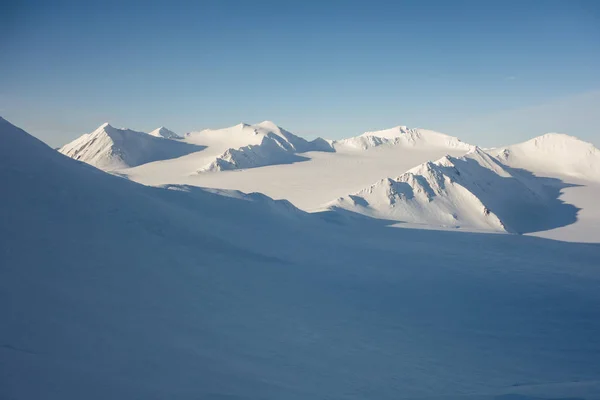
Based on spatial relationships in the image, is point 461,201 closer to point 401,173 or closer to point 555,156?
point 401,173

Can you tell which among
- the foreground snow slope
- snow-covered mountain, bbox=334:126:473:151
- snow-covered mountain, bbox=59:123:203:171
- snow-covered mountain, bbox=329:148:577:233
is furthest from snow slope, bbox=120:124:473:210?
the foreground snow slope

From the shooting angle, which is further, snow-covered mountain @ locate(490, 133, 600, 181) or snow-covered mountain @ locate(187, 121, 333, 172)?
snow-covered mountain @ locate(187, 121, 333, 172)

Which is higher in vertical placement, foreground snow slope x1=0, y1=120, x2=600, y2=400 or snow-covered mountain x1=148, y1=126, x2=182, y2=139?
snow-covered mountain x1=148, y1=126, x2=182, y2=139

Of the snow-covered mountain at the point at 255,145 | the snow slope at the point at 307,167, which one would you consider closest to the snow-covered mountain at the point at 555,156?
the snow slope at the point at 307,167

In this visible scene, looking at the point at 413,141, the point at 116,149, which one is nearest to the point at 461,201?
the point at 116,149

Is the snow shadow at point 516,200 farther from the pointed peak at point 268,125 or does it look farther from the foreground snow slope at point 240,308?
the pointed peak at point 268,125

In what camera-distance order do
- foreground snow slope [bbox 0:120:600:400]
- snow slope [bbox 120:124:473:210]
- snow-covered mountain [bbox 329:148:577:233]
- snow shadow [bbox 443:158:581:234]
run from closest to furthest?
foreground snow slope [bbox 0:120:600:400] < snow-covered mountain [bbox 329:148:577:233] < snow shadow [bbox 443:158:581:234] < snow slope [bbox 120:124:473:210]

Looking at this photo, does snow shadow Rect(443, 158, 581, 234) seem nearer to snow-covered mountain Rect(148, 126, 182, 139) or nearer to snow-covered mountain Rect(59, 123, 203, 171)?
snow-covered mountain Rect(59, 123, 203, 171)
